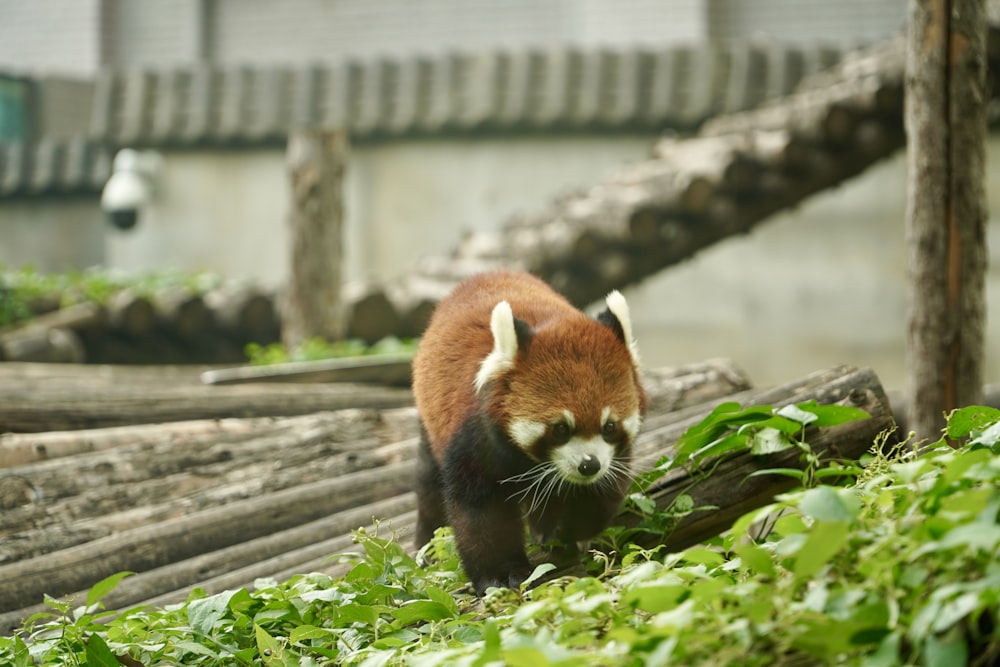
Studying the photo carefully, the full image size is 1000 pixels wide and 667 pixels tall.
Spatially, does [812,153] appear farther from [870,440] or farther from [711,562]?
[711,562]

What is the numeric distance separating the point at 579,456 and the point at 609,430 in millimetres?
133

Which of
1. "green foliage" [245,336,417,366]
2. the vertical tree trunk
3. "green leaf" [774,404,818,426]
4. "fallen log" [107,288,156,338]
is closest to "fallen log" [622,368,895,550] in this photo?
"green leaf" [774,404,818,426]

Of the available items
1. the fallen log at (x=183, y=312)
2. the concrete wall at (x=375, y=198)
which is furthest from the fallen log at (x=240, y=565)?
the concrete wall at (x=375, y=198)

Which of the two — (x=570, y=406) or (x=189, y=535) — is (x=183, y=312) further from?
(x=570, y=406)

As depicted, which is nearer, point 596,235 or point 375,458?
point 375,458

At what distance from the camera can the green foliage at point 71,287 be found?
8.84 meters

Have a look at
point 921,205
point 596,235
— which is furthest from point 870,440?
point 596,235

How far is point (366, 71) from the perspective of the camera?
427 inches

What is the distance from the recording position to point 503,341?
2619 millimetres

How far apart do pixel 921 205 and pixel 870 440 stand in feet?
4.34

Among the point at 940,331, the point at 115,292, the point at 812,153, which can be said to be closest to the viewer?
the point at 940,331

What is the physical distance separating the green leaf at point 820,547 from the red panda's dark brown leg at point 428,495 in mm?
1483

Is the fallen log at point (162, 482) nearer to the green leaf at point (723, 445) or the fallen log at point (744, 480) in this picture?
the fallen log at point (744, 480)

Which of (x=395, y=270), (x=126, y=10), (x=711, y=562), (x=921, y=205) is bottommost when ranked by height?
(x=395, y=270)
